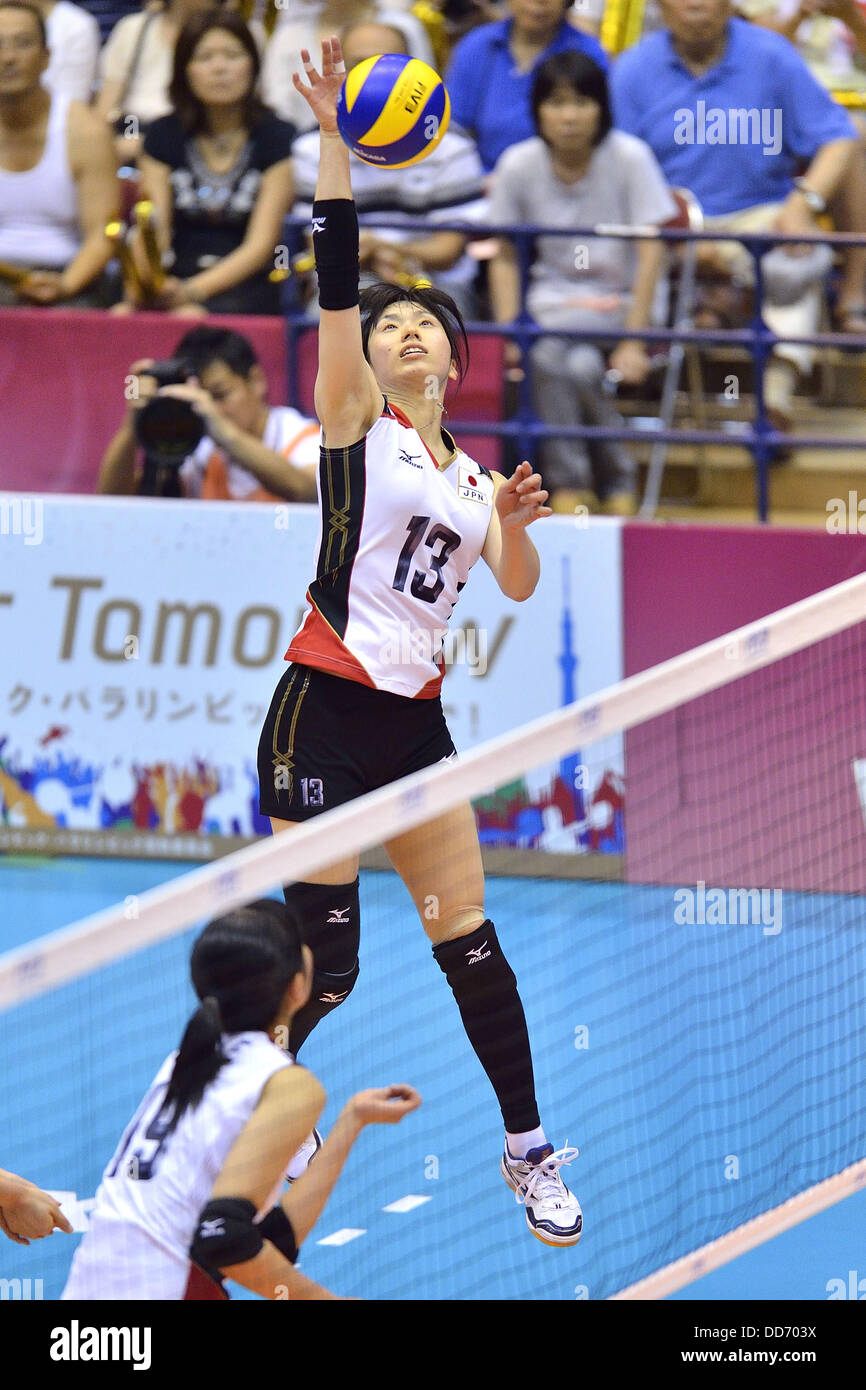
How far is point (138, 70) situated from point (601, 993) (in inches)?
224

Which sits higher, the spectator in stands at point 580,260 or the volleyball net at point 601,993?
the spectator in stands at point 580,260

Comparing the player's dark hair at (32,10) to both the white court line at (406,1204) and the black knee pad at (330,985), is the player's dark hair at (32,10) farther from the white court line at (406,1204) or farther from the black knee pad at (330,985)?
the white court line at (406,1204)

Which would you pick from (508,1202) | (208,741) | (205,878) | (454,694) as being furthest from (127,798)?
(205,878)

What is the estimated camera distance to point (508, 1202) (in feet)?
18.2

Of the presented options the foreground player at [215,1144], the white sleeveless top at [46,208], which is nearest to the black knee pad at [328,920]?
the foreground player at [215,1144]

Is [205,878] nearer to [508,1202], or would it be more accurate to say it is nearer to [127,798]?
[508,1202]

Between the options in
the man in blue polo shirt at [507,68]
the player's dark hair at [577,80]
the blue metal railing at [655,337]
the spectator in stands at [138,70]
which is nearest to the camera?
the blue metal railing at [655,337]

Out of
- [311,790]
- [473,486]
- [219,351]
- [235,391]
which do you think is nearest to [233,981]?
[311,790]

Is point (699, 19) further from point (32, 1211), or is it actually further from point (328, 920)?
point (32, 1211)

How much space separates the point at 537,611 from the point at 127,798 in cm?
202

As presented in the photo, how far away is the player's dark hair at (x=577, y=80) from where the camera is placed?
28.5ft

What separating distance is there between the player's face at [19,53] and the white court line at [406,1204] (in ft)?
19.4

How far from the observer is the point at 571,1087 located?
6309mm
